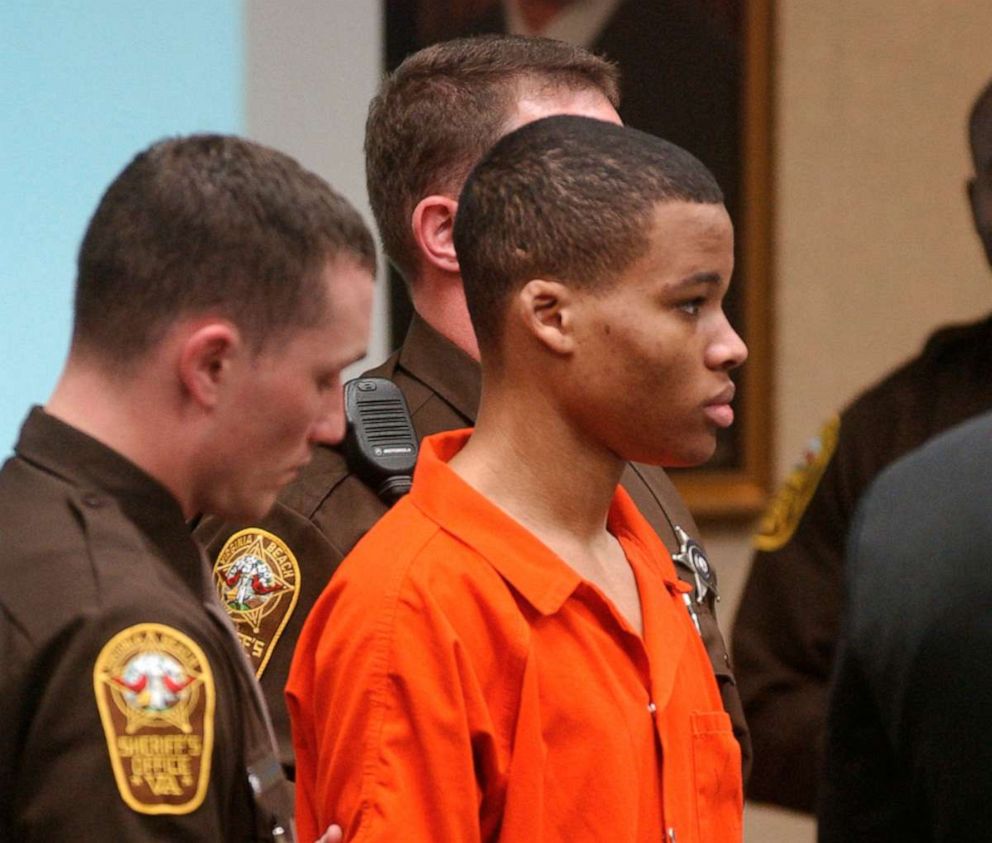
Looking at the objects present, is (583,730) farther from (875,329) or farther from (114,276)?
(875,329)

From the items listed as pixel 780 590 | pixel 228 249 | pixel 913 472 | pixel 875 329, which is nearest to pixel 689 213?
pixel 228 249

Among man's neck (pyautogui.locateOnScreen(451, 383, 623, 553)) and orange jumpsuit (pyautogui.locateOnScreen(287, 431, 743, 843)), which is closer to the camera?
orange jumpsuit (pyautogui.locateOnScreen(287, 431, 743, 843))

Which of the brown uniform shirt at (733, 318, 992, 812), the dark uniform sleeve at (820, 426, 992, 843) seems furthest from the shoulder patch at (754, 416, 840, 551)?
the dark uniform sleeve at (820, 426, 992, 843)

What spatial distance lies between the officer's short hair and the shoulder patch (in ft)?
1.09

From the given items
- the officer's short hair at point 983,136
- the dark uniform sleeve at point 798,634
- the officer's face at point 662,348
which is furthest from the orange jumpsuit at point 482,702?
the officer's short hair at point 983,136

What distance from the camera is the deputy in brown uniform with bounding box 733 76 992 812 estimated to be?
232 cm

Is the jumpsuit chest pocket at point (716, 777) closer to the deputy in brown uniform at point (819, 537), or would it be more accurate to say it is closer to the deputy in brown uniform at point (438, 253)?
the deputy in brown uniform at point (438, 253)

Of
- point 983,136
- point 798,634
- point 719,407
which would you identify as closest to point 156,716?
point 719,407

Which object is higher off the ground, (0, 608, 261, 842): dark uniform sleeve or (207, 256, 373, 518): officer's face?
(207, 256, 373, 518): officer's face

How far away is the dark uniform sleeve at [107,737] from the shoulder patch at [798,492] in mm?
1254

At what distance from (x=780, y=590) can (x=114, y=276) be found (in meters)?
1.20

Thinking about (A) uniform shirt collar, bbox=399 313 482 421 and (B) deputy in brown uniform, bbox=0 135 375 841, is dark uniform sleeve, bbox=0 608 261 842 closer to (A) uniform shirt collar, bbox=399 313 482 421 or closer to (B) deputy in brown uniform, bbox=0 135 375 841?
(B) deputy in brown uniform, bbox=0 135 375 841

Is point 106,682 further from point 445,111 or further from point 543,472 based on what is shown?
point 445,111

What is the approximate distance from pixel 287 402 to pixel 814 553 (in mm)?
1111
